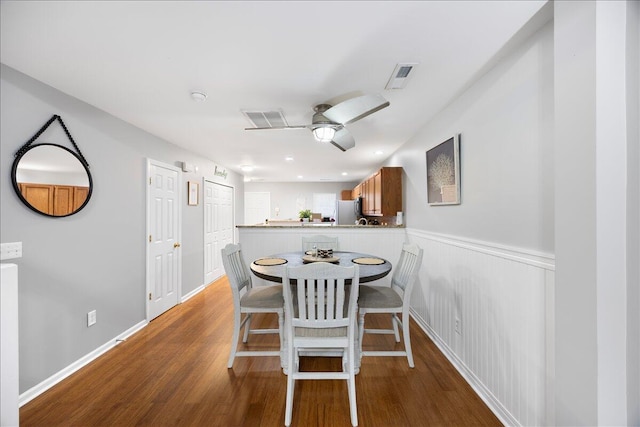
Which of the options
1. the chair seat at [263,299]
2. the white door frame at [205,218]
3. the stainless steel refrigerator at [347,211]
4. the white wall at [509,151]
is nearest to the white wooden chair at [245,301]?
the chair seat at [263,299]

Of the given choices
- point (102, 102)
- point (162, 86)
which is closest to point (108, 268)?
point (102, 102)

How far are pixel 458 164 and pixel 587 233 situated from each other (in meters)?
1.26

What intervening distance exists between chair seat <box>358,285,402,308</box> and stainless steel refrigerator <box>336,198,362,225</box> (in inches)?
143

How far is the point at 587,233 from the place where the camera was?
1145 mm

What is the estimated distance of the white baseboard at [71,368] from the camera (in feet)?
6.38

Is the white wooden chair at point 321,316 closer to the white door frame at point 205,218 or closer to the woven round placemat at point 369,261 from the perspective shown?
the woven round placemat at point 369,261

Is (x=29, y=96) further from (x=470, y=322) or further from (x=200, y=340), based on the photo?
(x=470, y=322)

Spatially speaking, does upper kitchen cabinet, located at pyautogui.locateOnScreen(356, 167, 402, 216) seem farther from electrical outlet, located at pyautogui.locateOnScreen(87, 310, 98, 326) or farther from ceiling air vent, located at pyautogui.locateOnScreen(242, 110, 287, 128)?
electrical outlet, located at pyautogui.locateOnScreen(87, 310, 98, 326)

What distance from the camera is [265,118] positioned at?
9.19 feet

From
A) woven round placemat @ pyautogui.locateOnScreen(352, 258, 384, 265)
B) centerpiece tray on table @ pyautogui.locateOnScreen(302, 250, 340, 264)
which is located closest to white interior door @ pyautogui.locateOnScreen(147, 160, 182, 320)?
centerpiece tray on table @ pyautogui.locateOnScreen(302, 250, 340, 264)

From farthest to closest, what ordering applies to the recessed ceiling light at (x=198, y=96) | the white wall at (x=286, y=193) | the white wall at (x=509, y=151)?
the white wall at (x=286, y=193), the recessed ceiling light at (x=198, y=96), the white wall at (x=509, y=151)

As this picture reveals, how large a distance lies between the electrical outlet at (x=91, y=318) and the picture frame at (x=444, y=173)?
340 centimetres

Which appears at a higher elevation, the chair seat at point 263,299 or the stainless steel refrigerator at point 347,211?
the stainless steel refrigerator at point 347,211

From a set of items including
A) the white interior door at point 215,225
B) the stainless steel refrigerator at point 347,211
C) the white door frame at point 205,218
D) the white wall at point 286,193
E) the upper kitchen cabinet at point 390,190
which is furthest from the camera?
the white wall at point 286,193
